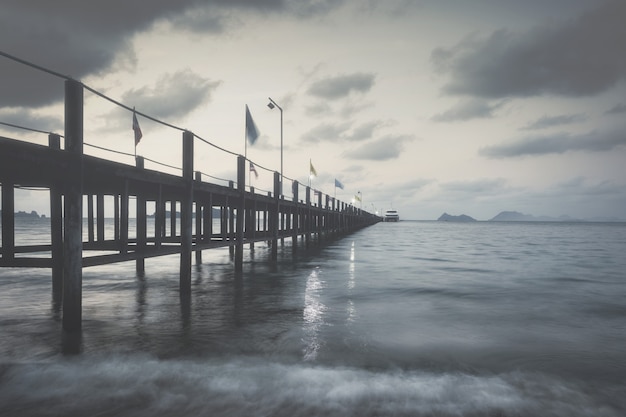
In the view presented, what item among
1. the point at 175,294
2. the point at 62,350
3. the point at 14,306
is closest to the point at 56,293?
the point at 14,306

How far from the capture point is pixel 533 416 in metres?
5.57

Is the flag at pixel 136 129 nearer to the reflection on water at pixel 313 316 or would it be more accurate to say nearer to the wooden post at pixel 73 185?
the reflection on water at pixel 313 316

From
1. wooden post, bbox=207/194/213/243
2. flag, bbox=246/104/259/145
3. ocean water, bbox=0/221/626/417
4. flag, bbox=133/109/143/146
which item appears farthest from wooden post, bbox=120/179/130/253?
flag, bbox=246/104/259/145

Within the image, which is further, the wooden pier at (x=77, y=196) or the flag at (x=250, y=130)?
the flag at (x=250, y=130)

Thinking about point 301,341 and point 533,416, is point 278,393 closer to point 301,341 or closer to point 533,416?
point 301,341

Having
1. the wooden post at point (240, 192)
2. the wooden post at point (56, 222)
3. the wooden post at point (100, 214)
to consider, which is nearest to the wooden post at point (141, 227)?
the wooden post at point (56, 222)

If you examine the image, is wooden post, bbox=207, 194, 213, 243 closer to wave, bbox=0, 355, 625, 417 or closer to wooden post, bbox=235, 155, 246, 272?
wooden post, bbox=235, 155, 246, 272

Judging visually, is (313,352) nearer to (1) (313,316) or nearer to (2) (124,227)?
(1) (313,316)

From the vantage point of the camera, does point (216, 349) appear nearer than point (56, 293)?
Yes

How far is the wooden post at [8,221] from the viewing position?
10.3 meters

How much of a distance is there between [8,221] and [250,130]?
49.1 feet

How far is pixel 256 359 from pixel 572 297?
13474 mm

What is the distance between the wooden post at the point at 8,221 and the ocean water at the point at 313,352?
5.87 ft

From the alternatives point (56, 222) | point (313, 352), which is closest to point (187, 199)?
point (56, 222)
